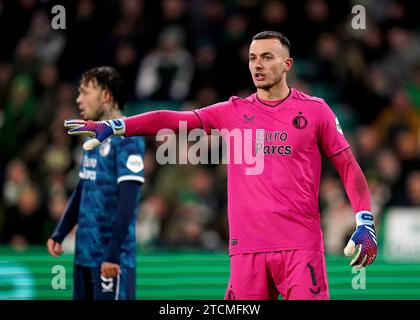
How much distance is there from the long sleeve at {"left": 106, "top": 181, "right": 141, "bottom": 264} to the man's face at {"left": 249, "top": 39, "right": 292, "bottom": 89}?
1.40m

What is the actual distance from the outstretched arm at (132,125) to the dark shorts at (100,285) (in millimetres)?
1468

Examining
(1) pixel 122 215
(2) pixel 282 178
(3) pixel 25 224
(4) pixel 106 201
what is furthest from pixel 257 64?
(3) pixel 25 224

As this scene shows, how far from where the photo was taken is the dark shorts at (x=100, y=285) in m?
7.46

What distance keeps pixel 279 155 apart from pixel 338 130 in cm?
39

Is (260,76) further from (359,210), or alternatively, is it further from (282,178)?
(359,210)

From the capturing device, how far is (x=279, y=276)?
20.7 feet

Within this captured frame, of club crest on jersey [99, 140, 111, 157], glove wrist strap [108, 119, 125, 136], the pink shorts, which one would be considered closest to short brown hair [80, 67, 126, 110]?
club crest on jersey [99, 140, 111, 157]

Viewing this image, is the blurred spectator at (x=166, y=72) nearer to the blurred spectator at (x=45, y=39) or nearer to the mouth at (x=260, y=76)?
the blurred spectator at (x=45, y=39)

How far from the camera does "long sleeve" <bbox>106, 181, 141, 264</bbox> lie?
7.30 m

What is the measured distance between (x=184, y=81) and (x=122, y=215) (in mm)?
6424

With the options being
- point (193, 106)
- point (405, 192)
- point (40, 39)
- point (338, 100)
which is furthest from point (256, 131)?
point (40, 39)

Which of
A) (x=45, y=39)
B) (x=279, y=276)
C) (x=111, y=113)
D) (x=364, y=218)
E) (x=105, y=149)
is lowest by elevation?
(x=279, y=276)

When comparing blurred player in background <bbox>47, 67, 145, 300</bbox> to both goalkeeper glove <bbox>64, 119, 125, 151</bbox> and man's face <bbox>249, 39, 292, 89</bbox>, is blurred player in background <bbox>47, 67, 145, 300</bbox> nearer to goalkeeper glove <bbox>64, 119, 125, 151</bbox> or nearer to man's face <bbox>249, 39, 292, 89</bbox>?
goalkeeper glove <bbox>64, 119, 125, 151</bbox>
